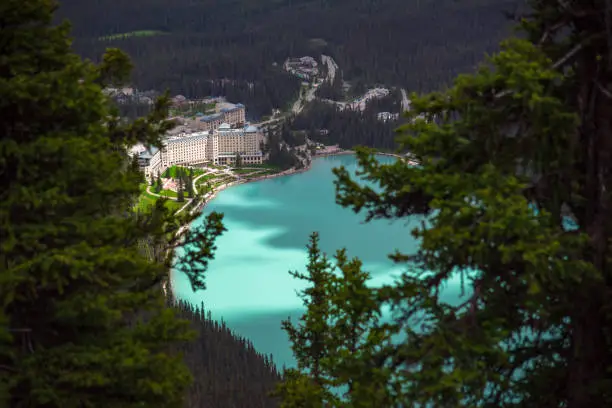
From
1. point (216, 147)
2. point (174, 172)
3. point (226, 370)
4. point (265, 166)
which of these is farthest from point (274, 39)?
point (226, 370)

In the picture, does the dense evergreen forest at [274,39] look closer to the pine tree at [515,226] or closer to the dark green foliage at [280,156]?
the dark green foliage at [280,156]

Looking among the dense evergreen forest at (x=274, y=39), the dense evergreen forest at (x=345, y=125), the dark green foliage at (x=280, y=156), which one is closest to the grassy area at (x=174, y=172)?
the dark green foliage at (x=280, y=156)

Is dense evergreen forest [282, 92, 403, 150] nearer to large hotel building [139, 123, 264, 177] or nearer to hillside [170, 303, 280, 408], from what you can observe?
large hotel building [139, 123, 264, 177]

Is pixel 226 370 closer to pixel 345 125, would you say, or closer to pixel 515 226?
pixel 515 226

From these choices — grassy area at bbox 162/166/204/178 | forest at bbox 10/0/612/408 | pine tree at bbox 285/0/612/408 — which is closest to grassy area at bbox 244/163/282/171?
grassy area at bbox 162/166/204/178

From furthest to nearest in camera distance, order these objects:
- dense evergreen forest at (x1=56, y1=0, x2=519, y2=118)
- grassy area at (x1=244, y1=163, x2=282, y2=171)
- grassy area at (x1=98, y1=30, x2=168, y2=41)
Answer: grassy area at (x1=98, y1=30, x2=168, y2=41), dense evergreen forest at (x1=56, y1=0, x2=519, y2=118), grassy area at (x1=244, y1=163, x2=282, y2=171)
